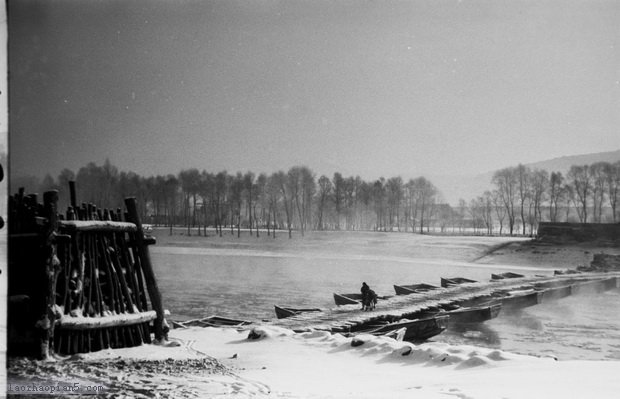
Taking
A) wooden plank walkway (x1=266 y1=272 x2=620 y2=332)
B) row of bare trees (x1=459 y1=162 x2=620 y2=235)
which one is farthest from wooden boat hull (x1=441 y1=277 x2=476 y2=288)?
row of bare trees (x1=459 y1=162 x2=620 y2=235)

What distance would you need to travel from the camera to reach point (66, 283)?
4594 mm

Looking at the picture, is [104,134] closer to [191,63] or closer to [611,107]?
[191,63]

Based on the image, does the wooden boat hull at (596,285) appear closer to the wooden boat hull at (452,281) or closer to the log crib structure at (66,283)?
the wooden boat hull at (452,281)

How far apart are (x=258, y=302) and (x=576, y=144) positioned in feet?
20.4

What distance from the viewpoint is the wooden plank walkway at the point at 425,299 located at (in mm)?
7965

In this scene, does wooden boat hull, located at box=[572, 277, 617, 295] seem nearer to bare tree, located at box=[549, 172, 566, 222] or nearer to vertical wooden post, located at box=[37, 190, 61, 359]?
bare tree, located at box=[549, 172, 566, 222]

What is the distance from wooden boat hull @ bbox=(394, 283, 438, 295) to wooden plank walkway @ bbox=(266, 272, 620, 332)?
0.30m

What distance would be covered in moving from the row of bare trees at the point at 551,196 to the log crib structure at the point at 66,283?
5495 mm

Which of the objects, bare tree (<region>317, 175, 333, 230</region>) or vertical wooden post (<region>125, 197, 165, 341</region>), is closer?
Result: vertical wooden post (<region>125, 197, 165, 341</region>)

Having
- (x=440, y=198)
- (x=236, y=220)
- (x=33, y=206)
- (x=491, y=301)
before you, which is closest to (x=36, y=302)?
(x=33, y=206)

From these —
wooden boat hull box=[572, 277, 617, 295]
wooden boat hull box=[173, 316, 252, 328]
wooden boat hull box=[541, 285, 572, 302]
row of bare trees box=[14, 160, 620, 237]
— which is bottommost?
wooden boat hull box=[173, 316, 252, 328]

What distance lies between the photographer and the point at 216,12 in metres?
6.46

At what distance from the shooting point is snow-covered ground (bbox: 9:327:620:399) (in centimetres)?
404

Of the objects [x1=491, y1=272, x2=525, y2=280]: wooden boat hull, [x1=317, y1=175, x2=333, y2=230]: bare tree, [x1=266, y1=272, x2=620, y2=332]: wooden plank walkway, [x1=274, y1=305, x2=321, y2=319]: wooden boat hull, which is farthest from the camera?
[x1=491, y1=272, x2=525, y2=280]: wooden boat hull
